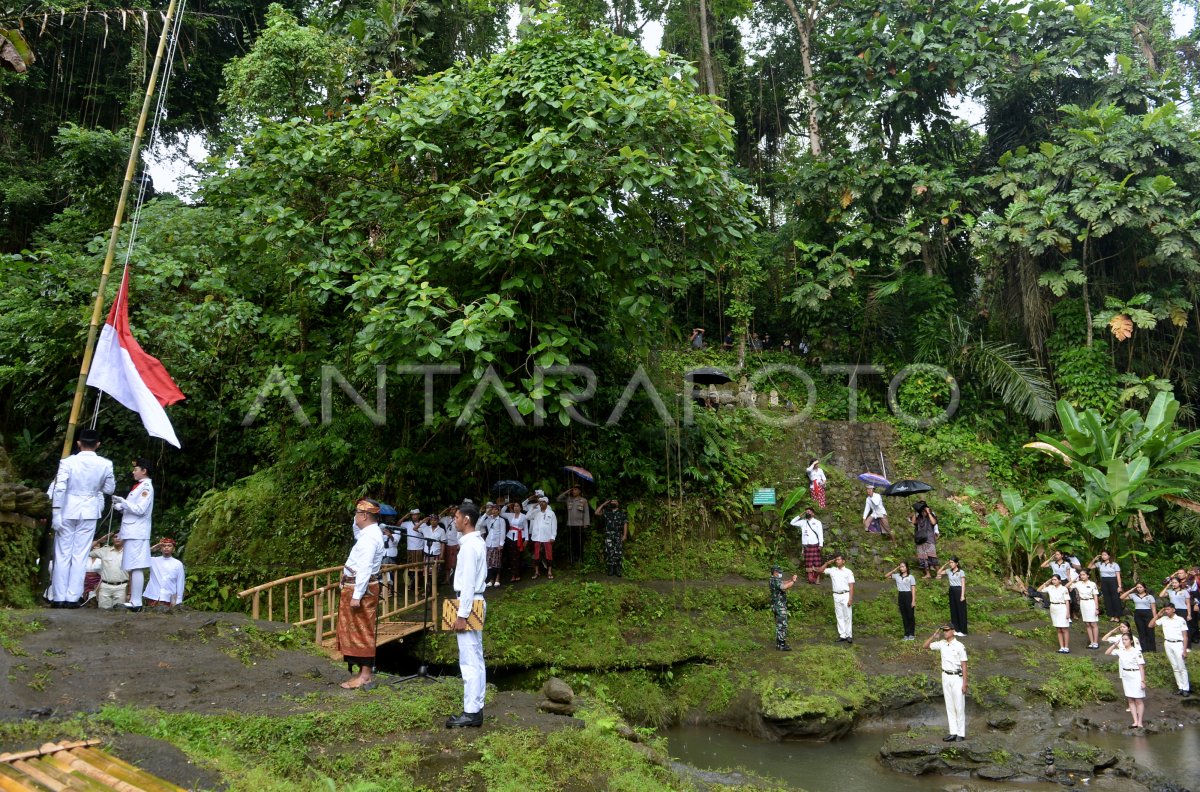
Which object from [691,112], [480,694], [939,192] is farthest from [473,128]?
[939,192]

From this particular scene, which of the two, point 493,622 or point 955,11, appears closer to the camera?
point 493,622

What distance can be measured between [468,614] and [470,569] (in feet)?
1.05

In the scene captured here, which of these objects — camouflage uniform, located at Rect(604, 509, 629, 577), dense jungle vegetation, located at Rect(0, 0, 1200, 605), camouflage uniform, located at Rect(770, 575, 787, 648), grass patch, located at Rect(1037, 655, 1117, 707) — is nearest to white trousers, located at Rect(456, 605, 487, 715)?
dense jungle vegetation, located at Rect(0, 0, 1200, 605)

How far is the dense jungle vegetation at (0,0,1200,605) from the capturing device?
9.73m

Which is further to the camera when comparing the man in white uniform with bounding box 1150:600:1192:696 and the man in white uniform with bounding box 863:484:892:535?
the man in white uniform with bounding box 863:484:892:535

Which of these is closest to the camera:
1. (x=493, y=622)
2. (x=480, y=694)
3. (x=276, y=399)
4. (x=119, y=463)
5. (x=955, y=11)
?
(x=480, y=694)

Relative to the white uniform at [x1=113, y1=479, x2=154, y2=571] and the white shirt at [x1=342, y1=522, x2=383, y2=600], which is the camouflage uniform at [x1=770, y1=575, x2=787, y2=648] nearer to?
the white shirt at [x1=342, y1=522, x2=383, y2=600]

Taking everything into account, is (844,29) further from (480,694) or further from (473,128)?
(480,694)

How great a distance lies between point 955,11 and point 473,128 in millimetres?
13851

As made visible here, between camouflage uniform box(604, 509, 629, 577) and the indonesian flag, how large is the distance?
23.3 feet

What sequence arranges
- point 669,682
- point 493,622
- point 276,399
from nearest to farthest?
point 669,682
point 493,622
point 276,399

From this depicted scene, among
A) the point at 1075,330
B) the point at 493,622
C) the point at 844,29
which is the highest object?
the point at 844,29

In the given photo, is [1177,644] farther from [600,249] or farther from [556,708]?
[600,249]

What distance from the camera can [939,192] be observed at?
56.9ft
